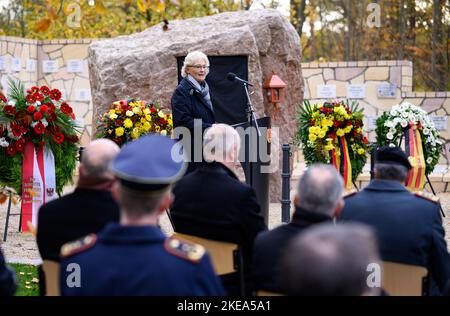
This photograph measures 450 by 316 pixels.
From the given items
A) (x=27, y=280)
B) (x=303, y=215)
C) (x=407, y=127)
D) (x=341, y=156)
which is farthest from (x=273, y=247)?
(x=407, y=127)

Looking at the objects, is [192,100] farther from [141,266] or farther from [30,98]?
[141,266]

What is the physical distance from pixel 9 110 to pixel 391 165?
4755mm

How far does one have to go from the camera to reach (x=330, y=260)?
198 cm

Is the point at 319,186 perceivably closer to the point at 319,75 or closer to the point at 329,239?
the point at 329,239

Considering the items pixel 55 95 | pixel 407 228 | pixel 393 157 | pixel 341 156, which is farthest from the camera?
pixel 341 156

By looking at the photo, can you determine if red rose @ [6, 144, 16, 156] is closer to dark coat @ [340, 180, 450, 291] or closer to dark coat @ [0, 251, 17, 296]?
dark coat @ [340, 180, 450, 291]

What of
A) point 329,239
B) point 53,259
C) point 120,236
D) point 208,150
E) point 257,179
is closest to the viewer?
point 329,239

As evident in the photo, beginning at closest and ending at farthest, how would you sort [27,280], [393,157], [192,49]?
[393,157] < [27,280] < [192,49]

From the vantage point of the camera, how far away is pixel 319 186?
125 inches

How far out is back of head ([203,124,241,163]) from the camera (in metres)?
4.46

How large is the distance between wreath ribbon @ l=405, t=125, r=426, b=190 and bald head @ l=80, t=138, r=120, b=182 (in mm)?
6118

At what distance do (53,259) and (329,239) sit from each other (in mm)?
2020
